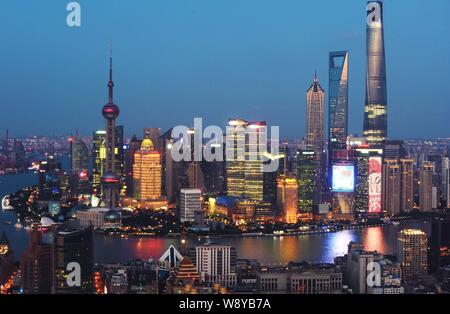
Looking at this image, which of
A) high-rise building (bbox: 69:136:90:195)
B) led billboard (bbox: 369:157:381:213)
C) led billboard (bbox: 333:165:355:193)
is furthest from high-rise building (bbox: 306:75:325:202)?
high-rise building (bbox: 69:136:90:195)

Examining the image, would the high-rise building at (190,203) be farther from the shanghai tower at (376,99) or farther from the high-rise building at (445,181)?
the shanghai tower at (376,99)

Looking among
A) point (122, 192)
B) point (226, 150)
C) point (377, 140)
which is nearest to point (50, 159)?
point (122, 192)

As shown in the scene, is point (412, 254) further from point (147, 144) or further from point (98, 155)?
point (98, 155)

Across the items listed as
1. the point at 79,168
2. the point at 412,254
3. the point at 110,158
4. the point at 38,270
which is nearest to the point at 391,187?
the point at 110,158

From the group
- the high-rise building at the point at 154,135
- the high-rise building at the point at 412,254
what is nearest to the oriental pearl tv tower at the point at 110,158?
the high-rise building at the point at 154,135
